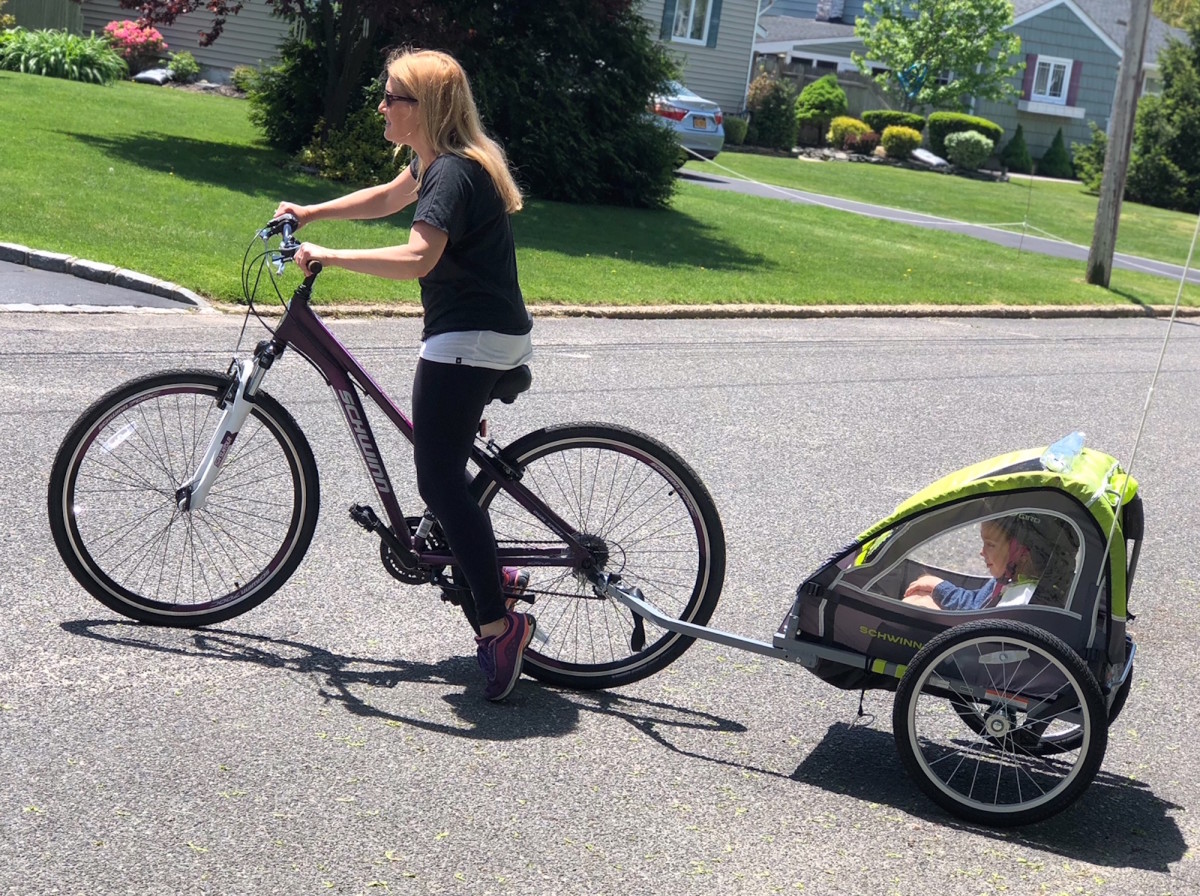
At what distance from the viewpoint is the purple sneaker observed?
4.48m

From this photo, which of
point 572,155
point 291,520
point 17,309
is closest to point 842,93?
point 572,155

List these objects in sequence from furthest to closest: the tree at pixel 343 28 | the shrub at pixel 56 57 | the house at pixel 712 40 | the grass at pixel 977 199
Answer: the house at pixel 712 40 < the grass at pixel 977 199 < the shrub at pixel 56 57 < the tree at pixel 343 28

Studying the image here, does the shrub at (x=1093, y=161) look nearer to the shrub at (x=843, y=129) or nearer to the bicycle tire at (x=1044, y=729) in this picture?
the shrub at (x=843, y=129)

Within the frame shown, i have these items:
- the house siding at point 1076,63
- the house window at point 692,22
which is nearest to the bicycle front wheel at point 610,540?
the house window at point 692,22

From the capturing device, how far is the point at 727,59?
41219 millimetres

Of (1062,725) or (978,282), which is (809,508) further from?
(978,282)

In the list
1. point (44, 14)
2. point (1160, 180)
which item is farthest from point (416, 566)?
point (1160, 180)

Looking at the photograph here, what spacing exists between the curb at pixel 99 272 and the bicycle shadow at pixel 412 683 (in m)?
6.30

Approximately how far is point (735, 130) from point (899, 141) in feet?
18.7

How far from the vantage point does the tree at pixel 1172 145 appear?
41781 mm

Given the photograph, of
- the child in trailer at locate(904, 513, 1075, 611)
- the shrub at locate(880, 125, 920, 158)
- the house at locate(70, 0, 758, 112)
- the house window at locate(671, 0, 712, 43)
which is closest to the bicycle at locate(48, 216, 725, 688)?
the child in trailer at locate(904, 513, 1075, 611)

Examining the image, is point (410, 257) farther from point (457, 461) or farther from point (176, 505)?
point (176, 505)

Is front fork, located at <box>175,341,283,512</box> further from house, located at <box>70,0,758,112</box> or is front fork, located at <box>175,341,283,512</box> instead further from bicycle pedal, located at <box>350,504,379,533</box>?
house, located at <box>70,0,758,112</box>

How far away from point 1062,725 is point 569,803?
5.33 ft
